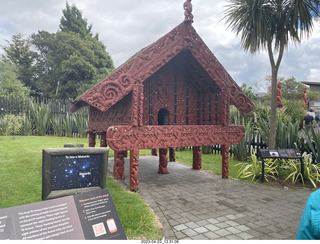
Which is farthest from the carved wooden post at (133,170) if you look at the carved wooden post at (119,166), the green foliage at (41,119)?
the green foliage at (41,119)

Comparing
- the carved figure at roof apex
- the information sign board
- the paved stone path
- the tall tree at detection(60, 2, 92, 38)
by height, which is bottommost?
the paved stone path

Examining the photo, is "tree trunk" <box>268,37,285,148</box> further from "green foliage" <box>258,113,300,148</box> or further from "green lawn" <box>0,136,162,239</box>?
"green lawn" <box>0,136,162,239</box>

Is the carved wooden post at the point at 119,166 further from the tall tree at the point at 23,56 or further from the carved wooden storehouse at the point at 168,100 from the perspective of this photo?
the tall tree at the point at 23,56

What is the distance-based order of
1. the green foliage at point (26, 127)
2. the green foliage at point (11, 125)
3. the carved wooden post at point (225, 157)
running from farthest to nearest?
1. the green foliage at point (26, 127)
2. the green foliage at point (11, 125)
3. the carved wooden post at point (225, 157)

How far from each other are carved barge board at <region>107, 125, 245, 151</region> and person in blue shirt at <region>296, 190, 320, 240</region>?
4.02m

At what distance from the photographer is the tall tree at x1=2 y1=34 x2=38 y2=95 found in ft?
113

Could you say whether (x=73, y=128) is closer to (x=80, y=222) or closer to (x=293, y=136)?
(x=293, y=136)

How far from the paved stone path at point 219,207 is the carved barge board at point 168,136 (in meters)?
1.11

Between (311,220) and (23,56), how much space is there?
41300 millimetres

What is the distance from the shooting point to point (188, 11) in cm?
604

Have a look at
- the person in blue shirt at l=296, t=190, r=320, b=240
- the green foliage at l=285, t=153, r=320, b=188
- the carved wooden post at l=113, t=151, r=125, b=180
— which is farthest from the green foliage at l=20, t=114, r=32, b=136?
the person in blue shirt at l=296, t=190, r=320, b=240

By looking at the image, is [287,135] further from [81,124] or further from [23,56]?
[23,56]

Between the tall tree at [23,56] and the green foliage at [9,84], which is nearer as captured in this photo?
the green foliage at [9,84]

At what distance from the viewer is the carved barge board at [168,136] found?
512 cm
